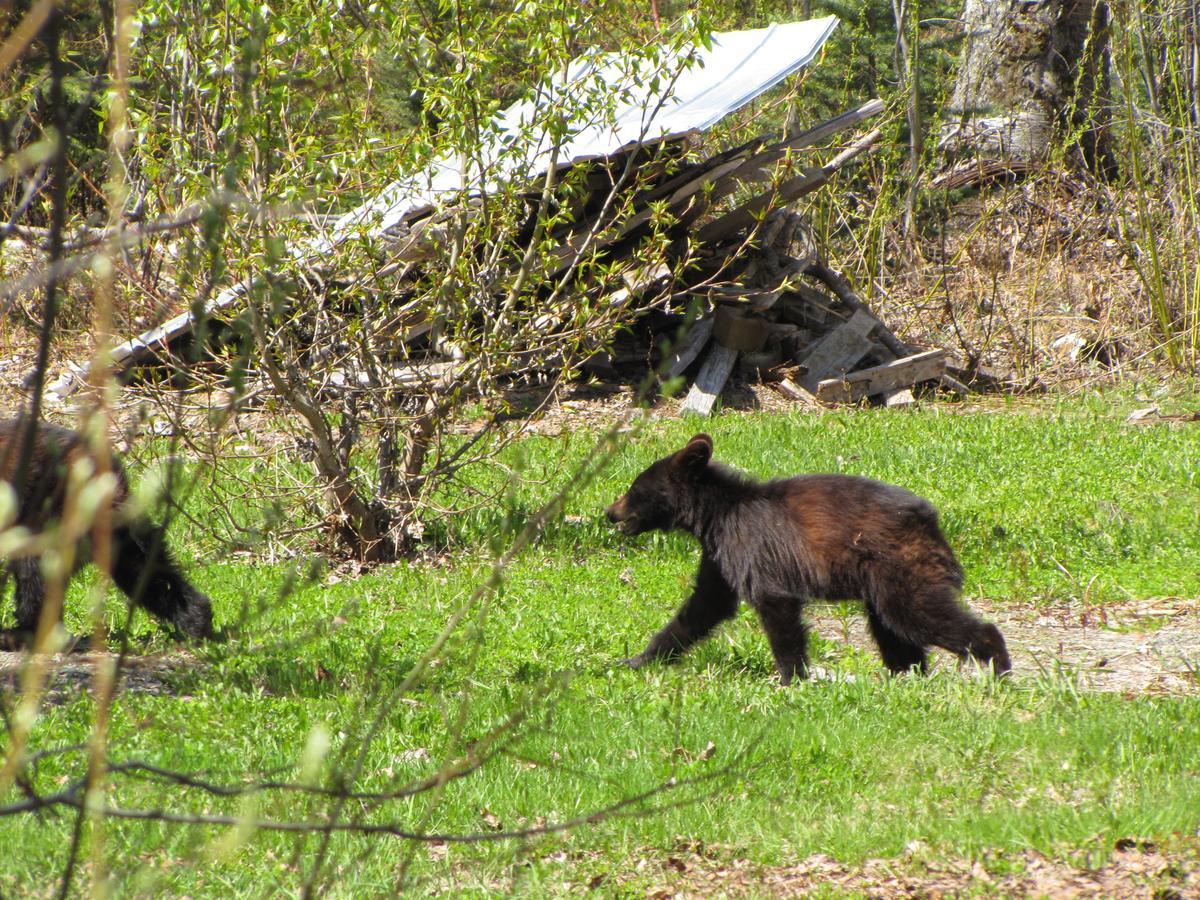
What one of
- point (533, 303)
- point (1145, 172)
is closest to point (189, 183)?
point (533, 303)

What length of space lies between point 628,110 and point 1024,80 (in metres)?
10.1

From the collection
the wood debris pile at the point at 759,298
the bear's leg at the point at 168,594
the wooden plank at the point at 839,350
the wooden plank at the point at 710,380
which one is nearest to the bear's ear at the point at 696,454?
the bear's leg at the point at 168,594

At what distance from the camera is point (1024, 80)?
20734mm

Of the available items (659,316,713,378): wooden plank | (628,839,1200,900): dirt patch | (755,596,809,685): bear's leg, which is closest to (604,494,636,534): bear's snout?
(755,596,809,685): bear's leg

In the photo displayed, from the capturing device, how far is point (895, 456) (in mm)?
12234

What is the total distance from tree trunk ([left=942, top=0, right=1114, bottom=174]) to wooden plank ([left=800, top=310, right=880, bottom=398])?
5525 millimetres

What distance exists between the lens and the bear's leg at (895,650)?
7211 mm

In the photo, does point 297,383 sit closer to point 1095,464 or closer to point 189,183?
point 189,183

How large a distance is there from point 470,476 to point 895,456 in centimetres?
393

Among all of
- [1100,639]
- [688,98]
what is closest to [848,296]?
[688,98]

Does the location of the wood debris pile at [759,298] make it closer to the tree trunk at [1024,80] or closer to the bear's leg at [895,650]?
the tree trunk at [1024,80]

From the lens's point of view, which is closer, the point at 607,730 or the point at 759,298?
the point at 607,730

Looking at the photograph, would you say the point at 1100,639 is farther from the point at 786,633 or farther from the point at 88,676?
the point at 88,676

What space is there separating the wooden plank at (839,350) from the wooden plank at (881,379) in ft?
0.70
